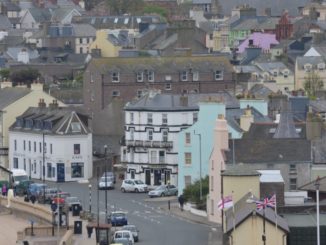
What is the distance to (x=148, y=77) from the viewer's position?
10194 centimetres

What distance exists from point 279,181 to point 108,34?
85.9 metres

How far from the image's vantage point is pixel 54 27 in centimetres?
16012

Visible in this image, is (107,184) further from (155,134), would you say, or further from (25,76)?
(25,76)

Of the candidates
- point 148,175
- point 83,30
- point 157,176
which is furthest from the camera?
point 83,30

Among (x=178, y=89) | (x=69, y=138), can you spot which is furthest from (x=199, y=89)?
(x=69, y=138)

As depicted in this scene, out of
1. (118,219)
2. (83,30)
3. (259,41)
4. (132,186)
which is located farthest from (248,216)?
(83,30)

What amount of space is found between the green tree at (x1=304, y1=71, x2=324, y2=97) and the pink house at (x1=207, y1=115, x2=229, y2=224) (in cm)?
4252

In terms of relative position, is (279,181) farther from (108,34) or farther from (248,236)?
(108,34)

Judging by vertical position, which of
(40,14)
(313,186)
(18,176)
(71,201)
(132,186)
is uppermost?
(40,14)

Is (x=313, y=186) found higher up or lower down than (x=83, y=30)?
lower down

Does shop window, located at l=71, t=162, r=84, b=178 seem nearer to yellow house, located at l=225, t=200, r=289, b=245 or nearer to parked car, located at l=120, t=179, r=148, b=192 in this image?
parked car, located at l=120, t=179, r=148, b=192

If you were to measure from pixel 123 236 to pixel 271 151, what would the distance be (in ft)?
27.8

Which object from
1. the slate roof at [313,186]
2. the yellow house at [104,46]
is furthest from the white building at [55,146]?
the yellow house at [104,46]

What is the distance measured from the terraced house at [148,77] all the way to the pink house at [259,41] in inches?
1514
